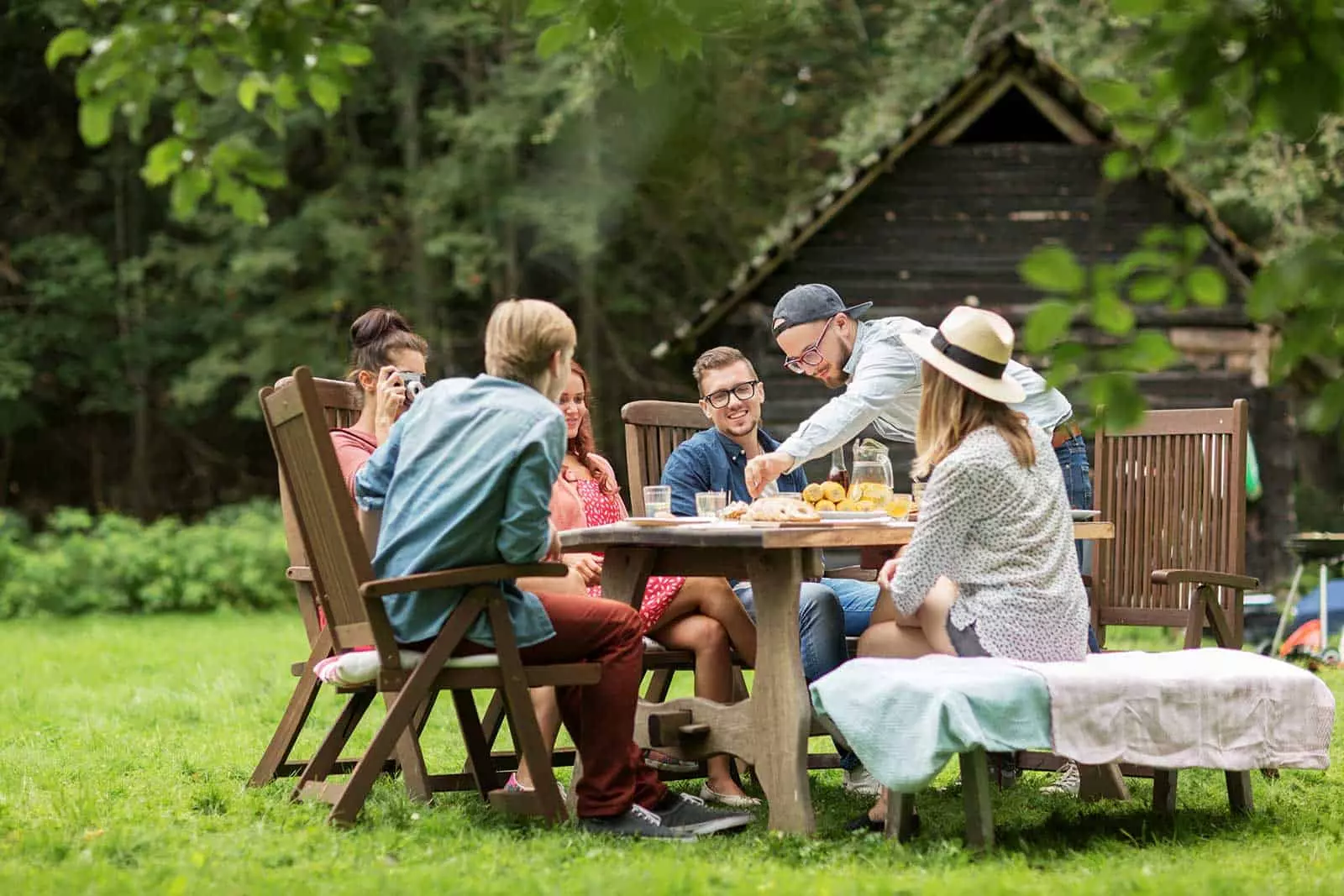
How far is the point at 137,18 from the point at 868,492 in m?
2.62

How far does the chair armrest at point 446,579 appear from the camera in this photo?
416 centimetres

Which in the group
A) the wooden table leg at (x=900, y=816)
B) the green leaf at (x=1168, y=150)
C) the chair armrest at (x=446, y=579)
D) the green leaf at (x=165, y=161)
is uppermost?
the green leaf at (x=165, y=161)

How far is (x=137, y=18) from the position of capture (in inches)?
157

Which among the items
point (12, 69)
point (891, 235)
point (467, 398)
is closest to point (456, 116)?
point (12, 69)

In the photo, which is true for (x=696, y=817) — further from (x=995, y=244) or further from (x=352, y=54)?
(x=995, y=244)

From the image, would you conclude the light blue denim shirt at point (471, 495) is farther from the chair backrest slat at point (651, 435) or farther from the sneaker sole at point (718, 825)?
the chair backrest slat at point (651, 435)

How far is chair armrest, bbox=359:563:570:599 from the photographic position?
A: 416cm

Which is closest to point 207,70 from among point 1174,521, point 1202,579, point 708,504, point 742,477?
point 708,504

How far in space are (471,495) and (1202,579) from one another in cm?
262

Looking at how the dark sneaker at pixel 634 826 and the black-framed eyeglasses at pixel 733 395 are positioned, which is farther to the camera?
the black-framed eyeglasses at pixel 733 395

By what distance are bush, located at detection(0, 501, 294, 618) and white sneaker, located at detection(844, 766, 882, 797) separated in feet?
36.7

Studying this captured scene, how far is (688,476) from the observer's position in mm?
5809

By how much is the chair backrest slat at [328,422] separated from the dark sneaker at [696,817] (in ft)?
4.83

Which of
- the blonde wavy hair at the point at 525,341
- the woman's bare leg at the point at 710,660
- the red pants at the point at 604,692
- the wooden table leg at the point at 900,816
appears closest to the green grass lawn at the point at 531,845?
the wooden table leg at the point at 900,816
